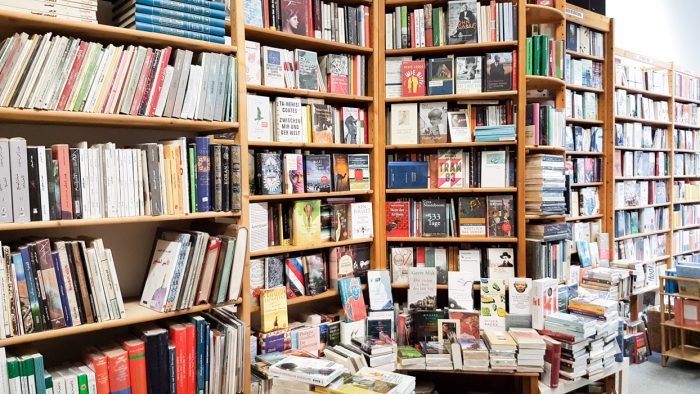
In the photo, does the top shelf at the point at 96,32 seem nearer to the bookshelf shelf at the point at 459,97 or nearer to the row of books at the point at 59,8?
the row of books at the point at 59,8

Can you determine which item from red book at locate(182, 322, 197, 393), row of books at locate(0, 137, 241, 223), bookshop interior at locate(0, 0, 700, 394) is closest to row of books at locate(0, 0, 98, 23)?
bookshop interior at locate(0, 0, 700, 394)

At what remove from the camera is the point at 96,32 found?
190 cm

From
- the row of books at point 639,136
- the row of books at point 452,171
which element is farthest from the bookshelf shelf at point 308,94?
the row of books at point 639,136

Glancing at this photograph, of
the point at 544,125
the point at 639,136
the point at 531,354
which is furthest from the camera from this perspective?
the point at 639,136

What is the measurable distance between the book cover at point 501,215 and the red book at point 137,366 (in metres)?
2.27

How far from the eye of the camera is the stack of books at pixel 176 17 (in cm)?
202

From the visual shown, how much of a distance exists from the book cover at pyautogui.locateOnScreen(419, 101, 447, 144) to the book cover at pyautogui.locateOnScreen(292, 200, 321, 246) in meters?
0.88

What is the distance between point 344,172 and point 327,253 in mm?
528

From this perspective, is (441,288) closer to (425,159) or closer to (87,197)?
(425,159)

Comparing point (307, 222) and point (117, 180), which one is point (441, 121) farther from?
point (117, 180)

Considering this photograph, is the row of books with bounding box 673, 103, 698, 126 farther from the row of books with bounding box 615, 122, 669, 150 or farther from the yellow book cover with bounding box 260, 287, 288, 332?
the yellow book cover with bounding box 260, 287, 288, 332

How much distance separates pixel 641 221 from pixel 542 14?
3.10m

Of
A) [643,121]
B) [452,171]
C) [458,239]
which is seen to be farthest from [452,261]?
[643,121]

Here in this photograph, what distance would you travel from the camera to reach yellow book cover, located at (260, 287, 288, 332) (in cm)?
276
